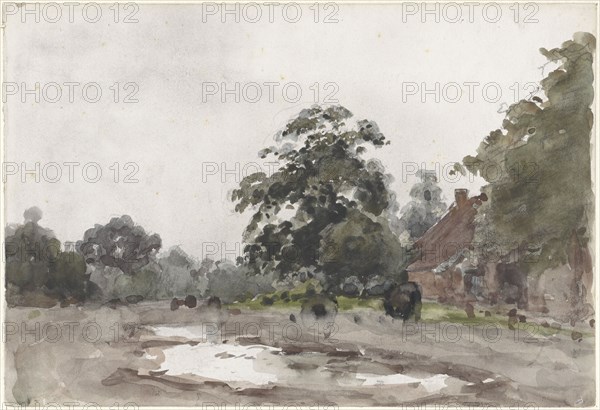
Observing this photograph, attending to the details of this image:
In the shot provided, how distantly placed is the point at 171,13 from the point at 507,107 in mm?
3643

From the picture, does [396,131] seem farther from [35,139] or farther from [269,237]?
[35,139]

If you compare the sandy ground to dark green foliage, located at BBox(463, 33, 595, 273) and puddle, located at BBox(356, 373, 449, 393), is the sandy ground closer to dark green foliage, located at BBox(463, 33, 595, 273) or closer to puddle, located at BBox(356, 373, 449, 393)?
puddle, located at BBox(356, 373, 449, 393)

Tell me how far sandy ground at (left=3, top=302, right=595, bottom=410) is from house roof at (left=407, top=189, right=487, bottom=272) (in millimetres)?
681

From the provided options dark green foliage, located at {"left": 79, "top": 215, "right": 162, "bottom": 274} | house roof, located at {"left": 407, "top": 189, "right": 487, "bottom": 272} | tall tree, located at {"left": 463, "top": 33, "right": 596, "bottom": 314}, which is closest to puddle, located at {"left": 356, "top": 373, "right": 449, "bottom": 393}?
house roof, located at {"left": 407, "top": 189, "right": 487, "bottom": 272}

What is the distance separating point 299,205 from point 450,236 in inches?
62.3

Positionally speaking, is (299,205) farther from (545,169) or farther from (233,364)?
(545,169)

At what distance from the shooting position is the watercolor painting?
197 inches

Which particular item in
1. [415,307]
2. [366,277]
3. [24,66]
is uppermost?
[24,66]

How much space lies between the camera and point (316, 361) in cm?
500

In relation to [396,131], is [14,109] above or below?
above

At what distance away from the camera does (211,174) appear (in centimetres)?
508

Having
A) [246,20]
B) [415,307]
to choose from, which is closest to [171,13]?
[246,20]

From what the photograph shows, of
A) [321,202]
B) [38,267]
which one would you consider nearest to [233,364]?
[321,202]

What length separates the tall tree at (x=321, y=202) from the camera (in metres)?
4.94
